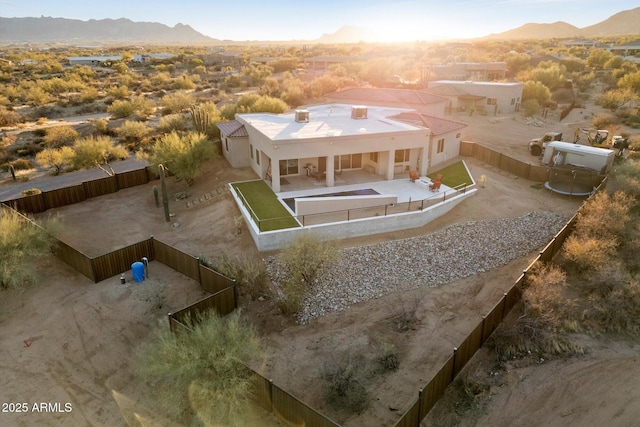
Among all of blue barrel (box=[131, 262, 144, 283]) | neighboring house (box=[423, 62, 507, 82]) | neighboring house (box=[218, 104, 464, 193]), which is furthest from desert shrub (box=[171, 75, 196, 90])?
blue barrel (box=[131, 262, 144, 283])

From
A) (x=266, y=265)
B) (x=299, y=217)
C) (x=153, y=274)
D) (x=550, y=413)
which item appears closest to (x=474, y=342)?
(x=550, y=413)

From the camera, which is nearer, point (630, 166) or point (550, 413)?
point (550, 413)

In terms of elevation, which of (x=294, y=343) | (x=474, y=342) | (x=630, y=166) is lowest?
(x=294, y=343)

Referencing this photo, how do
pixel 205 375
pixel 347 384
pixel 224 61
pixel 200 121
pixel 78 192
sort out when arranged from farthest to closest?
pixel 224 61 → pixel 200 121 → pixel 78 192 → pixel 347 384 → pixel 205 375

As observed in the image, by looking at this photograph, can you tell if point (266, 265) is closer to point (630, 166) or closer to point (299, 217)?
point (299, 217)

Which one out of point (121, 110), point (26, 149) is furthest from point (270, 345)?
point (121, 110)

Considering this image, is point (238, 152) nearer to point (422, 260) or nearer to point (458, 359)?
point (422, 260)

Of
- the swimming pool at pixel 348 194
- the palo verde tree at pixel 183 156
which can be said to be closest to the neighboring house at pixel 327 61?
the palo verde tree at pixel 183 156
